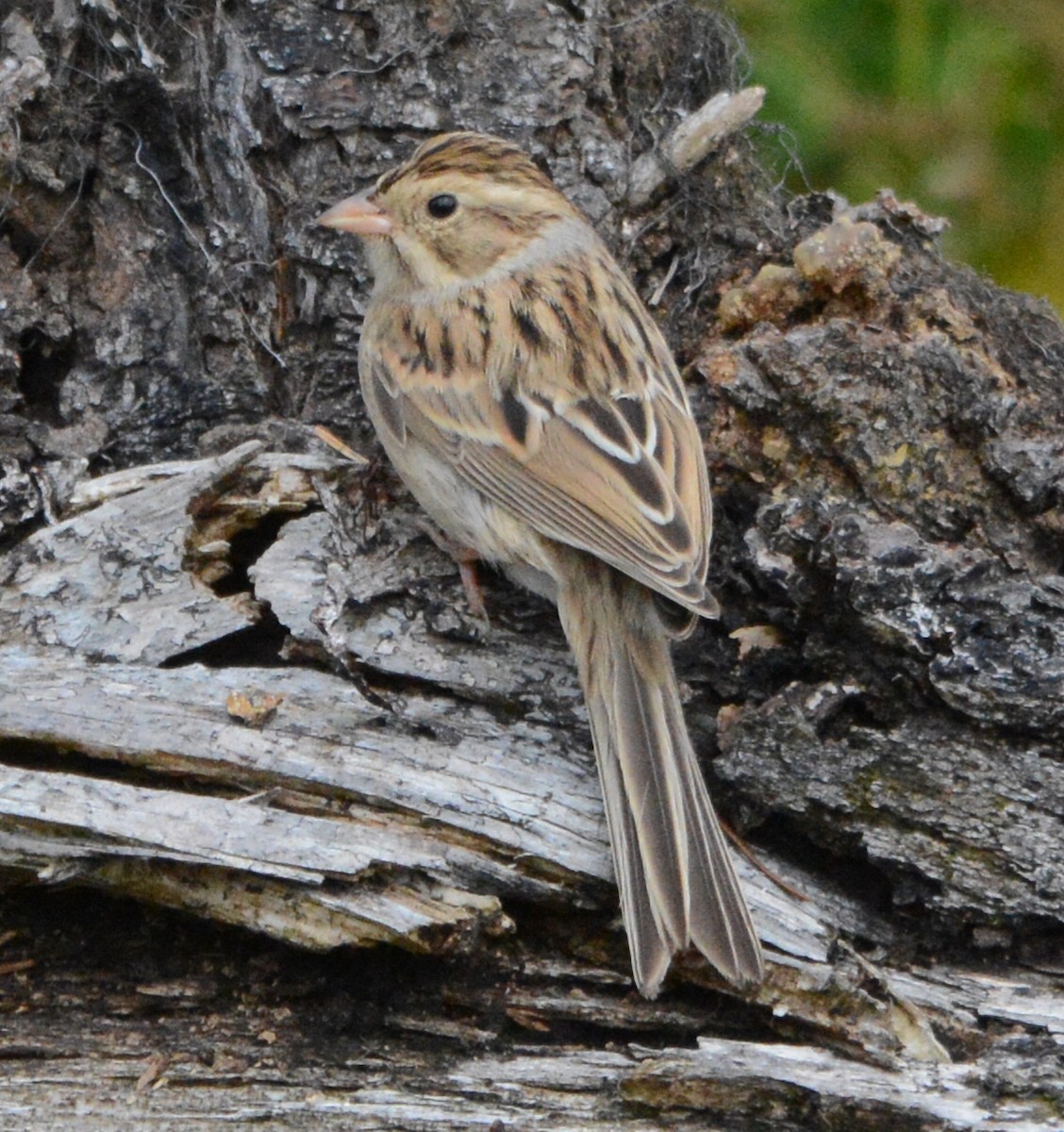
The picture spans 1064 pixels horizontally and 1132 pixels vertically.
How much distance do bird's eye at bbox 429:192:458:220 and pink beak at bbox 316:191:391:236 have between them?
0.59 feet

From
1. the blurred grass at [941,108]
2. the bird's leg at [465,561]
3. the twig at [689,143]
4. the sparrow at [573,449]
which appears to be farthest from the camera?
the blurred grass at [941,108]

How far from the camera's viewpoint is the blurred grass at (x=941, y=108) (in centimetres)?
527

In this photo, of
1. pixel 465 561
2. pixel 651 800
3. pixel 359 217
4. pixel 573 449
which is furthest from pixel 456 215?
pixel 651 800

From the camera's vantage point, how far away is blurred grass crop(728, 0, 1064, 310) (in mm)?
5270

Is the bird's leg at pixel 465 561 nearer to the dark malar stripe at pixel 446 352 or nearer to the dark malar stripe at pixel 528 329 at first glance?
the dark malar stripe at pixel 446 352

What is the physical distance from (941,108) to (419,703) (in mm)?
2905

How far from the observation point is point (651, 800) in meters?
3.63

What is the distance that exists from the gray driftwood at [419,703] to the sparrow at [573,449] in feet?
0.41

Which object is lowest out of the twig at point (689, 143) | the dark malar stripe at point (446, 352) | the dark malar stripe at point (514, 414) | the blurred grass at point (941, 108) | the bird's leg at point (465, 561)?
the bird's leg at point (465, 561)

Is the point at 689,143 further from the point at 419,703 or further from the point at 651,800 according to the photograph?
the point at 651,800

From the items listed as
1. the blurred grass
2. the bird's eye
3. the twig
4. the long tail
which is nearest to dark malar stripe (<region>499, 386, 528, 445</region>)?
the long tail

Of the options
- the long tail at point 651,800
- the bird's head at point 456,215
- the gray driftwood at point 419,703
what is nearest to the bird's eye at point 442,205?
the bird's head at point 456,215

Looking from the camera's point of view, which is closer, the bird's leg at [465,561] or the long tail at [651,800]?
the long tail at [651,800]

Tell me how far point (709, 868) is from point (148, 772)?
1.26 meters
